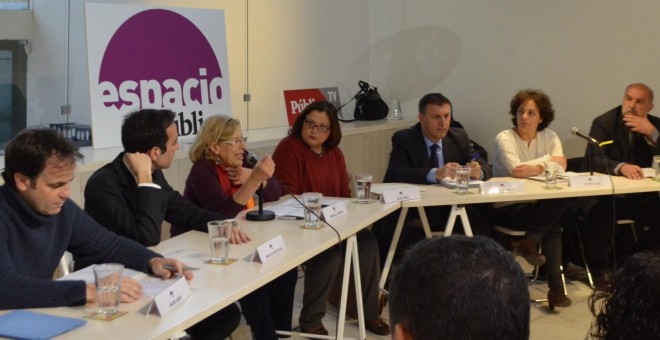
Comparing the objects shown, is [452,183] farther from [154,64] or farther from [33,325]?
[33,325]

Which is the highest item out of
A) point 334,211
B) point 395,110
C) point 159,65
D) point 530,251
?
point 159,65

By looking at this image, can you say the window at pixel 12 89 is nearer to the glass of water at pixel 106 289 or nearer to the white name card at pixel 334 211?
the white name card at pixel 334 211

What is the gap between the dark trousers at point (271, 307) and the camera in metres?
3.71

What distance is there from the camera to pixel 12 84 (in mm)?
4723

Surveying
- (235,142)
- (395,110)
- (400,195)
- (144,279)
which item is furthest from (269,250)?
(395,110)

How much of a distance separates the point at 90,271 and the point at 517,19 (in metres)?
4.60

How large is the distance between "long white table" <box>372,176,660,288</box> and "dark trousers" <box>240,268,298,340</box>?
2.40 ft

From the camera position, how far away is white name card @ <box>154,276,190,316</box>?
236 cm

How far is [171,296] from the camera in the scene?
2436mm

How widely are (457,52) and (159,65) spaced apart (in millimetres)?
2786

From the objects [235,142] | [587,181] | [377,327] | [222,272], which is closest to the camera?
[222,272]

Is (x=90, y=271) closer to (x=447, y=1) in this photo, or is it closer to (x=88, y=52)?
(x=88, y=52)

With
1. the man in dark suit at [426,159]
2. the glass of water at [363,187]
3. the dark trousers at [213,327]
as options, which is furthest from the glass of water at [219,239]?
the man in dark suit at [426,159]

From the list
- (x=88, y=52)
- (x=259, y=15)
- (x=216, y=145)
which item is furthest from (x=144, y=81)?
(x=259, y=15)
